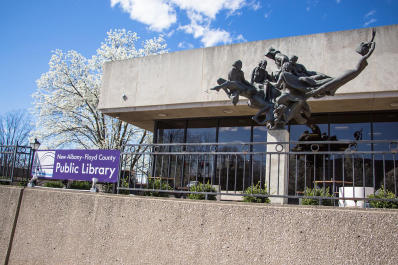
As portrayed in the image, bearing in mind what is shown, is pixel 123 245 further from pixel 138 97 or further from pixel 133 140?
pixel 133 140

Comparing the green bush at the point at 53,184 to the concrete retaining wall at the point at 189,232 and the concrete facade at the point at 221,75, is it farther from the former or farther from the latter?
the concrete facade at the point at 221,75

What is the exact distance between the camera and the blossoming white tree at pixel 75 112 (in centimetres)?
2358

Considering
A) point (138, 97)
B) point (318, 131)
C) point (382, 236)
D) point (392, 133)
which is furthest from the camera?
point (138, 97)

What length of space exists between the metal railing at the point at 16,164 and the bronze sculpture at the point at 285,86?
480 centimetres

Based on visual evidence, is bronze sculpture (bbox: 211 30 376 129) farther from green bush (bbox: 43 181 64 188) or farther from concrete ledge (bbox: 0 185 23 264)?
green bush (bbox: 43 181 64 188)

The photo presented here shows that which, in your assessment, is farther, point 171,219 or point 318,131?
point 318,131

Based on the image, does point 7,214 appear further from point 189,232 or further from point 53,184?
point 189,232

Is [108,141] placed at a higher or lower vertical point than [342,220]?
higher

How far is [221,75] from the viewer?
1234 centimetres

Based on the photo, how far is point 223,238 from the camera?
4707mm

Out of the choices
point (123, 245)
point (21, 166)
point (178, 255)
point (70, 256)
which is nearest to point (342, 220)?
point (178, 255)

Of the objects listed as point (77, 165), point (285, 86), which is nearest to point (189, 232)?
point (285, 86)

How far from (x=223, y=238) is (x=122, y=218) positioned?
1752 mm

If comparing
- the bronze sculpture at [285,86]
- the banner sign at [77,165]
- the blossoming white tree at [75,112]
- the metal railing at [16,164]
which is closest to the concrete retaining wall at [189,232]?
the banner sign at [77,165]
